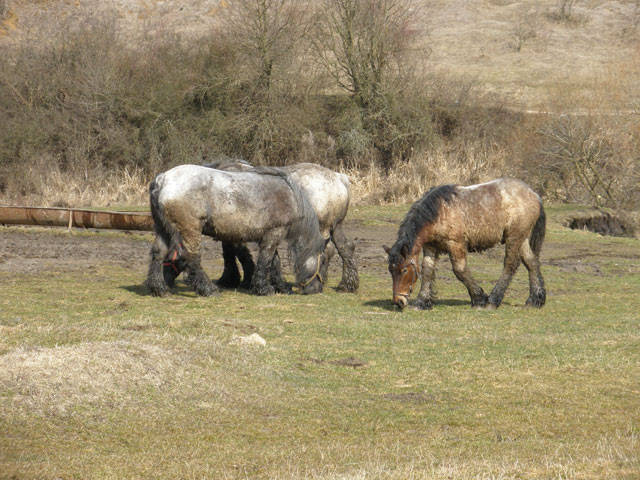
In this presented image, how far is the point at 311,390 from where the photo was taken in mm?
8469

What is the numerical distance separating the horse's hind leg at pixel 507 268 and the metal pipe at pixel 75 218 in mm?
11237

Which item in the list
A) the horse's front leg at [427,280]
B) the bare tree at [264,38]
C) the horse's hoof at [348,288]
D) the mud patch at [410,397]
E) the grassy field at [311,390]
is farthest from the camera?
the bare tree at [264,38]

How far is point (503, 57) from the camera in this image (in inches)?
2116

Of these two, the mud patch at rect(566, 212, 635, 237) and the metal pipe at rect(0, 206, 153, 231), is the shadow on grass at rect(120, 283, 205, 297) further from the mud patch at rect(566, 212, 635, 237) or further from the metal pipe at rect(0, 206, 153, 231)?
the mud patch at rect(566, 212, 635, 237)

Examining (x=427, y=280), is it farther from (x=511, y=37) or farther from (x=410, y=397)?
(x=511, y=37)

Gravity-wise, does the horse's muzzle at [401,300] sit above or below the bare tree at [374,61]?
below

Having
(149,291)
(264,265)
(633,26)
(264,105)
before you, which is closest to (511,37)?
(633,26)

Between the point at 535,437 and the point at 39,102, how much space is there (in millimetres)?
32657

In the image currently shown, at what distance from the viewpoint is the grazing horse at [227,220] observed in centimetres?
1330

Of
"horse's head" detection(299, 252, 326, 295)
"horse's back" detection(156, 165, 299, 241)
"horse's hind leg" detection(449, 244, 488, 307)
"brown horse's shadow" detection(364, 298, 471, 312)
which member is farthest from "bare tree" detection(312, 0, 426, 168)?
"horse's hind leg" detection(449, 244, 488, 307)

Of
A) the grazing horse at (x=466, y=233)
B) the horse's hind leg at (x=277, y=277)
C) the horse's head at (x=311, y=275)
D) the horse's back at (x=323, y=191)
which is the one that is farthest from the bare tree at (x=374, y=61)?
the grazing horse at (x=466, y=233)

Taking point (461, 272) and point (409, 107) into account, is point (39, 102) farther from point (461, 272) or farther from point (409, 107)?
point (461, 272)

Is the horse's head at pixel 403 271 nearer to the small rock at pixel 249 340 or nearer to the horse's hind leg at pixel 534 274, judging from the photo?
the horse's hind leg at pixel 534 274

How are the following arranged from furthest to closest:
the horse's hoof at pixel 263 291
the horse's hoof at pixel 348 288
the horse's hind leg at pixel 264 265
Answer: the horse's hoof at pixel 348 288
the horse's hoof at pixel 263 291
the horse's hind leg at pixel 264 265
